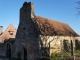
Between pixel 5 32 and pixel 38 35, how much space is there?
22534 millimetres

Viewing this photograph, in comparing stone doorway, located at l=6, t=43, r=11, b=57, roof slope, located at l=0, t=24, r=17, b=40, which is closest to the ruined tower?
stone doorway, located at l=6, t=43, r=11, b=57

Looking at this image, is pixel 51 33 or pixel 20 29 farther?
pixel 20 29

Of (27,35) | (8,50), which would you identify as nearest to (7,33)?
(8,50)

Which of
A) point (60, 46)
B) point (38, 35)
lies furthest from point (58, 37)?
point (38, 35)

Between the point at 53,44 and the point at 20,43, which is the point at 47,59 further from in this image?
the point at 20,43

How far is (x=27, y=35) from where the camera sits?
27109 millimetres

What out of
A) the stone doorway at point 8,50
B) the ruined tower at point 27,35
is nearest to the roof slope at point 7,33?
the stone doorway at point 8,50

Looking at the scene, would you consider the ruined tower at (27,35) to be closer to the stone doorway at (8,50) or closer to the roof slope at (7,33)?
the stone doorway at (8,50)

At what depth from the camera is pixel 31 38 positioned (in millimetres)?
26094

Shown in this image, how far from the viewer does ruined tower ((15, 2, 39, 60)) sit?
25.5 meters

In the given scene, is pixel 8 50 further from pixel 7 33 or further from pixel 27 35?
pixel 7 33

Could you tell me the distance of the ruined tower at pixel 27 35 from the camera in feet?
83.6

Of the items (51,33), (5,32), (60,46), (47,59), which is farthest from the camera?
(5,32)

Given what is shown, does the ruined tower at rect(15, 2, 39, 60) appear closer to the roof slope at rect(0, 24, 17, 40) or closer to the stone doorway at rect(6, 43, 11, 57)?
the stone doorway at rect(6, 43, 11, 57)
